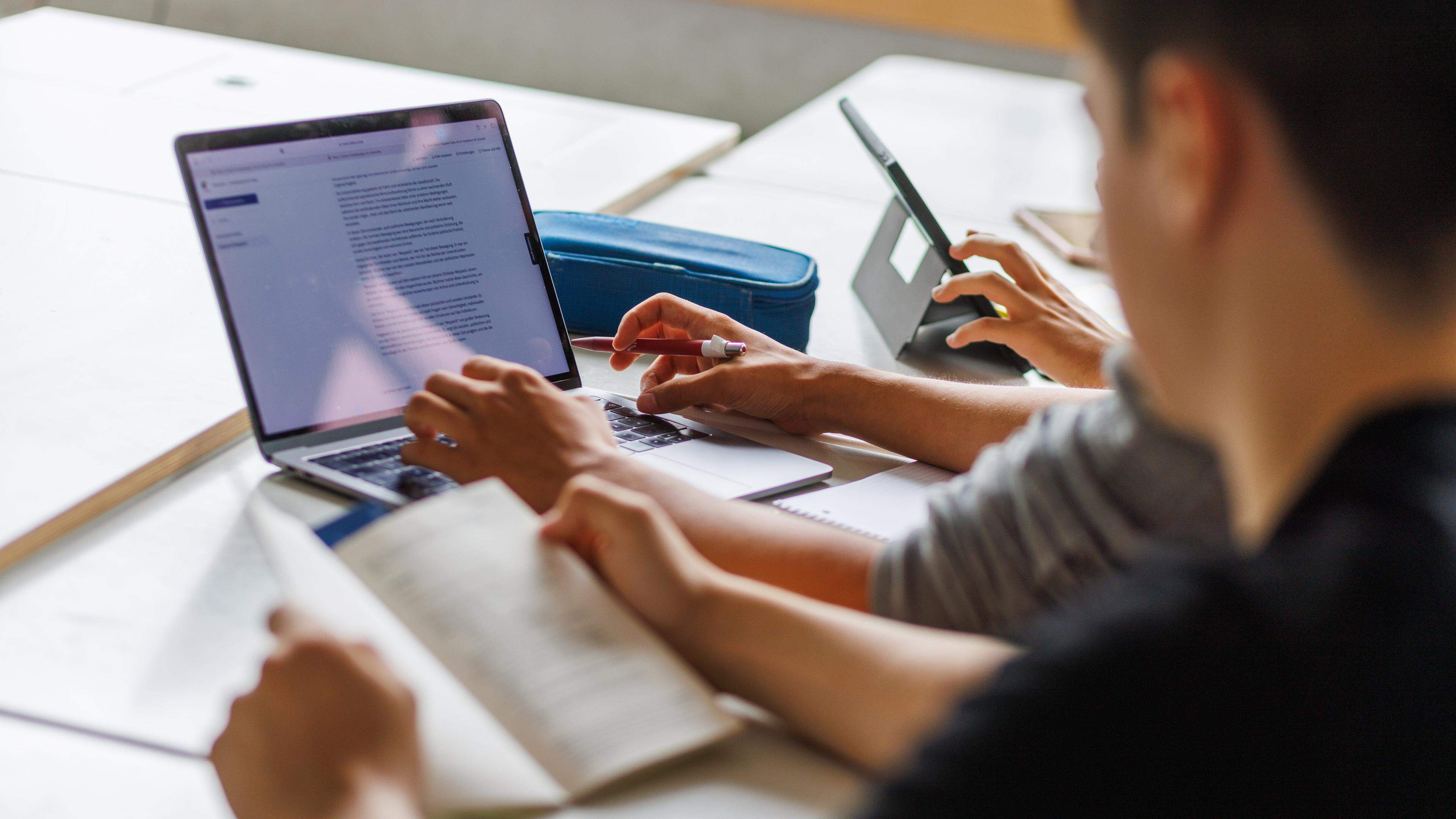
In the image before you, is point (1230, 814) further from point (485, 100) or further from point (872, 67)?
point (872, 67)

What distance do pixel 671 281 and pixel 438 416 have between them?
0.45m

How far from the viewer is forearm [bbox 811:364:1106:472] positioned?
1.04 metres

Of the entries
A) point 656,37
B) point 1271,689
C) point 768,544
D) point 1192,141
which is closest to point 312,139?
point 768,544

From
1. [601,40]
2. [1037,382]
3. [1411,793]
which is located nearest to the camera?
[1411,793]

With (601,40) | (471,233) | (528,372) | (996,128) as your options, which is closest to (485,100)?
(471,233)

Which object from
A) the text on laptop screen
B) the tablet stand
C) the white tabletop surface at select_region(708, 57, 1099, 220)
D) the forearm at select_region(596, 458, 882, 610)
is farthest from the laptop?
the white tabletop surface at select_region(708, 57, 1099, 220)

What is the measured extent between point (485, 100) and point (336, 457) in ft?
1.12

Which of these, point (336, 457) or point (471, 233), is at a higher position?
point (471, 233)

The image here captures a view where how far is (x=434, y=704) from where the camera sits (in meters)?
0.63

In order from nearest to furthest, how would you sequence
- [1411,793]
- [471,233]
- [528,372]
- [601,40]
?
[1411,793] → [528,372] → [471,233] → [601,40]

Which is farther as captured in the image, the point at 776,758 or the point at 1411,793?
the point at 776,758

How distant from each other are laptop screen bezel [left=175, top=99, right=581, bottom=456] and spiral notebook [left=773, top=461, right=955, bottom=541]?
0.79 ft

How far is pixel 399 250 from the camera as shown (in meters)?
0.96

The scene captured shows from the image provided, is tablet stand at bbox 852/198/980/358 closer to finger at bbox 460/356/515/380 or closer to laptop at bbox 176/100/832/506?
laptop at bbox 176/100/832/506
